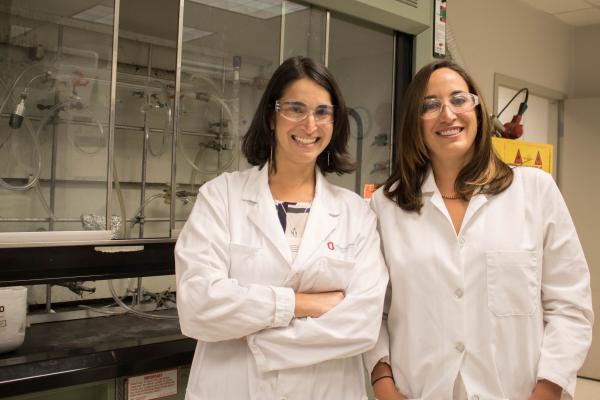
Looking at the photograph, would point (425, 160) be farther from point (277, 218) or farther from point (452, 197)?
point (277, 218)

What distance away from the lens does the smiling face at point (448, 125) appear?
1429mm

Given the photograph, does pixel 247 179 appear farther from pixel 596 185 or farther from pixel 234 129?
pixel 596 185

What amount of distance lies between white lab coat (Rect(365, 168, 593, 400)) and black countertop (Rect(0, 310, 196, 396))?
28.5 inches

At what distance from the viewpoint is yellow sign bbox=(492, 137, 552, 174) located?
308 centimetres

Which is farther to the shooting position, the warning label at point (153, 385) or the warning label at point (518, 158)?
the warning label at point (518, 158)

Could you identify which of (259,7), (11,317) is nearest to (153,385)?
(11,317)

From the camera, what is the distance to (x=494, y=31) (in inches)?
157

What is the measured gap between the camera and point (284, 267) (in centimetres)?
139

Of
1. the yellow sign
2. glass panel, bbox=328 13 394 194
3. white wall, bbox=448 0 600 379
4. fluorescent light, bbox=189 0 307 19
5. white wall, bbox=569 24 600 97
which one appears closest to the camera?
fluorescent light, bbox=189 0 307 19

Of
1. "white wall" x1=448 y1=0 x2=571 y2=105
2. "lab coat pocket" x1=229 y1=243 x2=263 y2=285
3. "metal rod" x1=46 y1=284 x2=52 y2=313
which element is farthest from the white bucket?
"white wall" x1=448 y1=0 x2=571 y2=105

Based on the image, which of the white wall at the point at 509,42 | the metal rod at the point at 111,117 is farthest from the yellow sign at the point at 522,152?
the metal rod at the point at 111,117

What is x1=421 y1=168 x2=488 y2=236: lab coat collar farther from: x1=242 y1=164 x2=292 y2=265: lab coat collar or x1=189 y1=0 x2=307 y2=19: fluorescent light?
x1=189 y1=0 x2=307 y2=19: fluorescent light

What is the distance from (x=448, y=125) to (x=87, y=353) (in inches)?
48.5

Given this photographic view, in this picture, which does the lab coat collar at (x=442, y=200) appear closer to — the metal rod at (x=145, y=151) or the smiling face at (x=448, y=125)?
the smiling face at (x=448, y=125)
